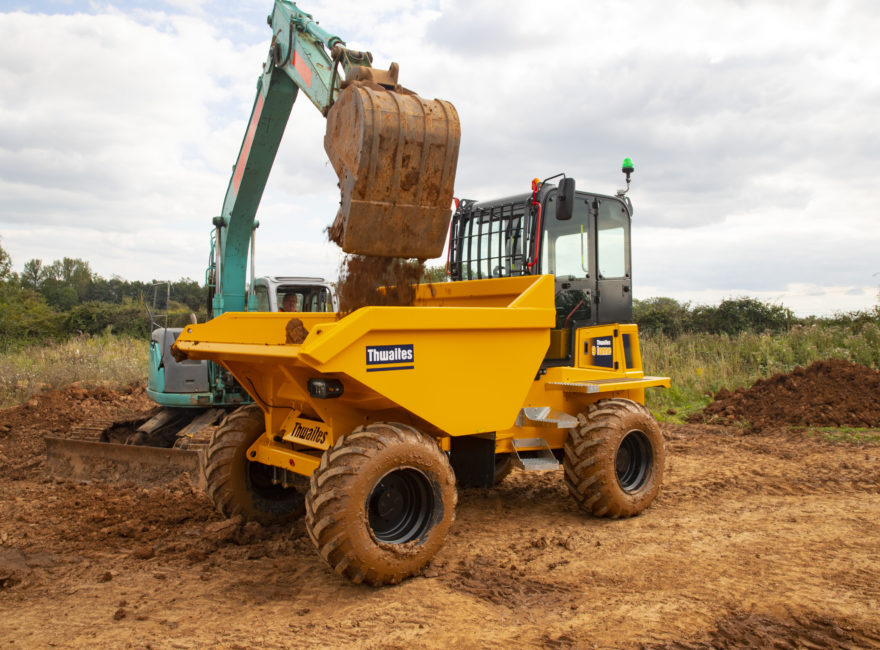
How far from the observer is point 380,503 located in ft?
13.2

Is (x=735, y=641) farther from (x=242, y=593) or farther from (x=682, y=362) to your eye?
(x=682, y=362)

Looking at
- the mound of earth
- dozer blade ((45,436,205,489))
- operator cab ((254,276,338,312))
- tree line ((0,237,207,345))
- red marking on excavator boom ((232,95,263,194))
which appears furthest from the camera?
tree line ((0,237,207,345))

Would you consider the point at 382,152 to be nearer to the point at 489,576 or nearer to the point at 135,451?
the point at 489,576

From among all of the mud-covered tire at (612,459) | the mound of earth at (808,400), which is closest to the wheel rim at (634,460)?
the mud-covered tire at (612,459)

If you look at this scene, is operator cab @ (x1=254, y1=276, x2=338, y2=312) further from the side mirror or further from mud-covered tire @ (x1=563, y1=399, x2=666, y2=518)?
mud-covered tire @ (x1=563, y1=399, x2=666, y2=518)

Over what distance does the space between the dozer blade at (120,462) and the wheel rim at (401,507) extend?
272 cm


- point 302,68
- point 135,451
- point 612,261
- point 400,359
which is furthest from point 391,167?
point 135,451

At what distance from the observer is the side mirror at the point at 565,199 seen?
5215 millimetres

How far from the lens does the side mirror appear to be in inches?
205

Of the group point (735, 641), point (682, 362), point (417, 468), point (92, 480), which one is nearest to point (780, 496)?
point (735, 641)

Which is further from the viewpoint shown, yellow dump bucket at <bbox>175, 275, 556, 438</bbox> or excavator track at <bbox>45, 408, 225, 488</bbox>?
excavator track at <bbox>45, 408, 225, 488</bbox>

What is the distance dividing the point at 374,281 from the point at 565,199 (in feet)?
5.31

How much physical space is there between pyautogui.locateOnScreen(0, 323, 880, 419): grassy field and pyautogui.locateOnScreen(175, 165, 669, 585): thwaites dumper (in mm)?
6091

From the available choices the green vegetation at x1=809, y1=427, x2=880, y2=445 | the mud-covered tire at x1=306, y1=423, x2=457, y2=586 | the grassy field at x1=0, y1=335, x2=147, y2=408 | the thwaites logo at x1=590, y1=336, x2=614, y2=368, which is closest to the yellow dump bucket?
the mud-covered tire at x1=306, y1=423, x2=457, y2=586
